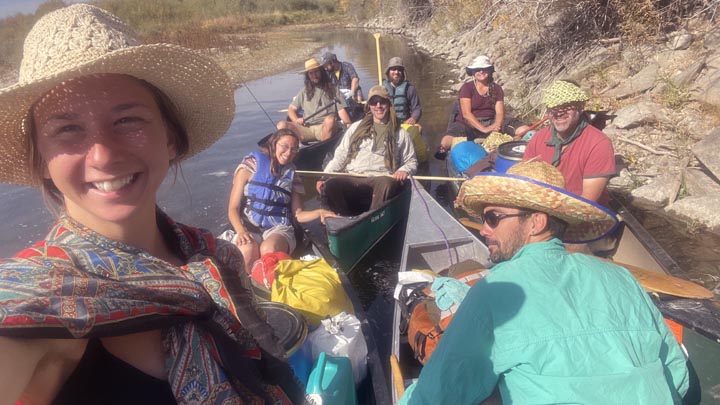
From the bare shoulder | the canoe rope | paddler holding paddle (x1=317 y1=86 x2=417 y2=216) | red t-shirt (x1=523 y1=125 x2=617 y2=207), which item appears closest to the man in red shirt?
red t-shirt (x1=523 y1=125 x2=617 y2=207)

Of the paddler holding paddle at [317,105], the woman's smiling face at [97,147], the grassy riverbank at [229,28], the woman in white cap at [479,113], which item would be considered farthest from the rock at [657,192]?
the woman's smiling face at [97,147]

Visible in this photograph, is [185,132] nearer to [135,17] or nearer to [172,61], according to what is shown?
[172,61]

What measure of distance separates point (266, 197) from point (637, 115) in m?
6.13

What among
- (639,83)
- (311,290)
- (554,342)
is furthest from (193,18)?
(554,342)

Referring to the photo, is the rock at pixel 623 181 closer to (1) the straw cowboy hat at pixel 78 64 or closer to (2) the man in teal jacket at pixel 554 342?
(2) the man in teal jacket at pixel 554 342

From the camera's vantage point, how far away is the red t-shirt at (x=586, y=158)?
396 centimetres

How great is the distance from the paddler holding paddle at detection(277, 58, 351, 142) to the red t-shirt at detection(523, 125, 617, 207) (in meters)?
4.66

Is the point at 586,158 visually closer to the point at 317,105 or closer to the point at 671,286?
the point at 671,286

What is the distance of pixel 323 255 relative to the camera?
4.14 m

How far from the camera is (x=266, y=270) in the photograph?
3641mm

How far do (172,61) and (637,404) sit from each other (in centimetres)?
174

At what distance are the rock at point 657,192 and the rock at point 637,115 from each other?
1.28 metres

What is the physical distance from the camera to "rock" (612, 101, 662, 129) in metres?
7.20

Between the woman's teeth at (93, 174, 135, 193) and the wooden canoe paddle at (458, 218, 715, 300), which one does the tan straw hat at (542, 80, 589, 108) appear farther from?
the woman's teeth at (93, 174, 135, 193)
